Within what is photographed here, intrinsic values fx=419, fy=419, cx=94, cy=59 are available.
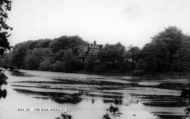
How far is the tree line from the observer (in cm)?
13138

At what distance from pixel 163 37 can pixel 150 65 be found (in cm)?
1646

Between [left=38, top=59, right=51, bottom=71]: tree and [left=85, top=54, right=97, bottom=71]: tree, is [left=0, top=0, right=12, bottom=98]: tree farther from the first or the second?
[left=38, top=59, right=51, bottom=71]: tree

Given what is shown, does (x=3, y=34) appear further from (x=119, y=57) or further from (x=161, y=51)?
(x=119, y=57)

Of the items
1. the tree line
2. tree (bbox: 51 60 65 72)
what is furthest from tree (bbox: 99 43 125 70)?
tree (bbox: 51 60 65 72)

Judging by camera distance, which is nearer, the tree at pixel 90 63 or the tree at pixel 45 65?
the tree at pixel 90 63

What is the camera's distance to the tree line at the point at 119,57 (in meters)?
131

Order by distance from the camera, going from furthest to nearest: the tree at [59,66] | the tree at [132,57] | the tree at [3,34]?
the tree at [59,66]
the tree at [132,57]
the tree at [3,34]

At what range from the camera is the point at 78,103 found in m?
41.9

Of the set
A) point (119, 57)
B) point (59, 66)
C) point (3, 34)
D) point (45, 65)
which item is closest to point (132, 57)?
point (119, 57)

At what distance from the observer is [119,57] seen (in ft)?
462

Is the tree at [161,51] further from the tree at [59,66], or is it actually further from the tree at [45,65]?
the tree at [45,65]

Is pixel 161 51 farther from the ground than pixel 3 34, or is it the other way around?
pixel 161 51

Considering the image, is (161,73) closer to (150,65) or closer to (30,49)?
(150,65)

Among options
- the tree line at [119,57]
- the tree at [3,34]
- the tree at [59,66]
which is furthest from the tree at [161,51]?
the tree at [3,34]
